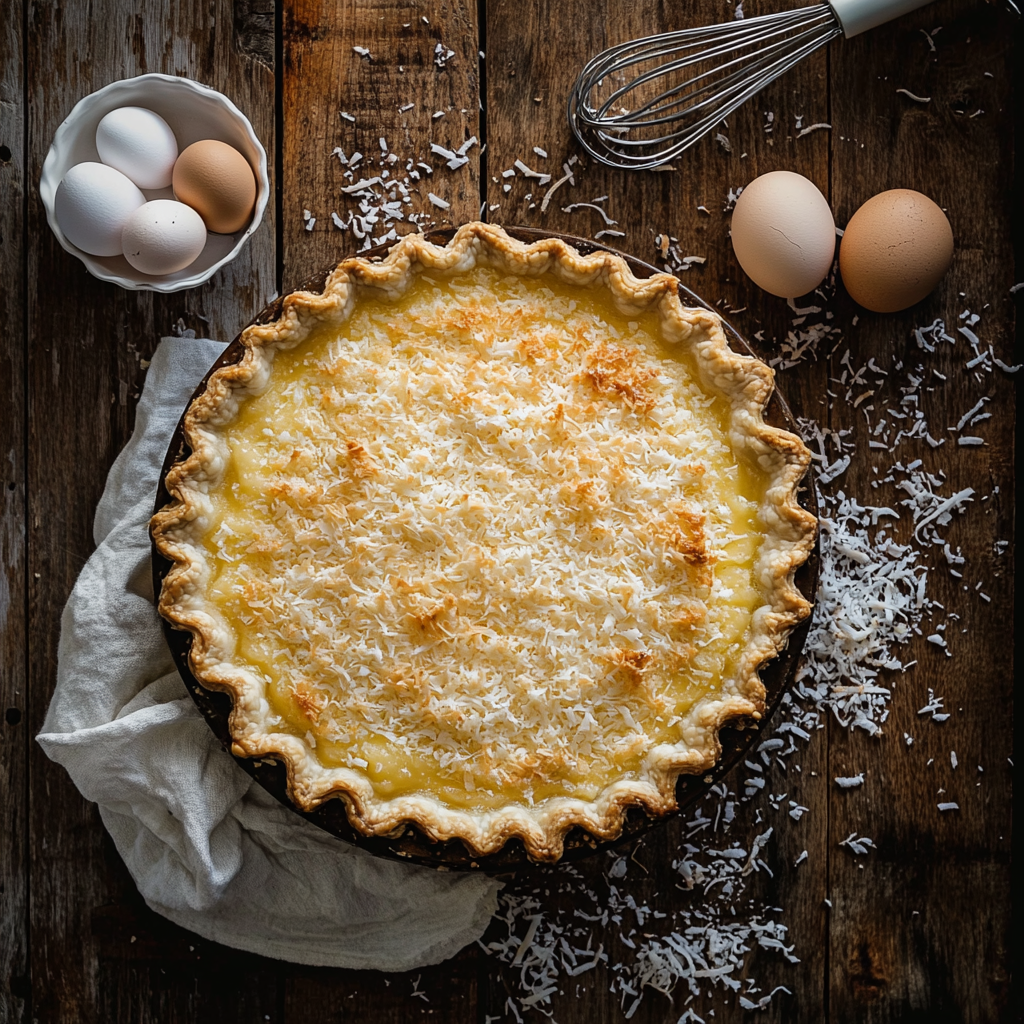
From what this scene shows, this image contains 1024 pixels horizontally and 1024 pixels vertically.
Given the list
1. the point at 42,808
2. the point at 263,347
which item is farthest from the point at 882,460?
the point at 42,808

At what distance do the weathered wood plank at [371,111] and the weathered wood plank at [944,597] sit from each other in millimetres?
1109

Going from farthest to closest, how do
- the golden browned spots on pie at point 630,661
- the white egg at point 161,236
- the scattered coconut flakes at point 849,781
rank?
1. the scattered coconut flakes at point 849,781
2. the white egg at point 161,236
3. the golden browned spots on pie at point 630,661

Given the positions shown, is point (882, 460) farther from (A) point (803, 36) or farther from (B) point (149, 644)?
(B) point (149, 644)

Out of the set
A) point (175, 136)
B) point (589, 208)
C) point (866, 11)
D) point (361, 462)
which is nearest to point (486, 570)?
point (361, 462)

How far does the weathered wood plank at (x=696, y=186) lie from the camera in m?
2.53

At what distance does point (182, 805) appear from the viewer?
89.5 inches

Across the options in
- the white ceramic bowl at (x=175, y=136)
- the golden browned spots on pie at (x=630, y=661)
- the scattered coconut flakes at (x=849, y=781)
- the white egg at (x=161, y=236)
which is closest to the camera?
the golden browned spots on pie at (x=630, y=661)

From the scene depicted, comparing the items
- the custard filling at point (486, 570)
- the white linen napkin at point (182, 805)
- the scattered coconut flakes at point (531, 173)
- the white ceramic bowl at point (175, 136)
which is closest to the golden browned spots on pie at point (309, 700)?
the custard filling at point (486, 570)

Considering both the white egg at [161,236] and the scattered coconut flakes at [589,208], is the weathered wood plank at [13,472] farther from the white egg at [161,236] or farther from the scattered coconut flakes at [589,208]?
the scattered coconut flakes at [589,208]

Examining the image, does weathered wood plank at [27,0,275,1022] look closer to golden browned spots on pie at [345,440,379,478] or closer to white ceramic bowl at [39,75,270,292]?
white ceramic bowl at [39,75,270,292]

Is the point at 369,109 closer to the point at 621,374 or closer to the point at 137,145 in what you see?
the point at 137,145

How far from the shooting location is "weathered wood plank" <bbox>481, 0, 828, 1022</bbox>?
2.53 m

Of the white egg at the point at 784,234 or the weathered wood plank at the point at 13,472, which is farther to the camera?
the weathered wood plank at the point at 13,472

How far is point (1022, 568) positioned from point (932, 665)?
39cm
